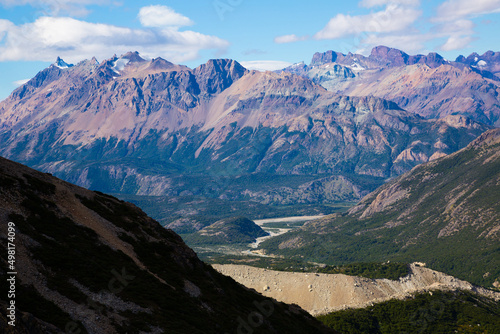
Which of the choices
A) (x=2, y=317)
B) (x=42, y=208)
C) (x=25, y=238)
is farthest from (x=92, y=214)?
(x=2, y=317)

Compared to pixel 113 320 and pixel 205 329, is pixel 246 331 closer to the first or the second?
pixel 205 329

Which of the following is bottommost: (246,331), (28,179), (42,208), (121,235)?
(246,331)

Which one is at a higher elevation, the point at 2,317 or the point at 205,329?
the point at 2,317

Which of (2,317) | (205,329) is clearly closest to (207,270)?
(205,329)

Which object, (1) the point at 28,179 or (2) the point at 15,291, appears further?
(1) the point at 28,179

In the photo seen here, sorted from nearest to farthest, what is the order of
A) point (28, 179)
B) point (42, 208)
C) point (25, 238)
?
point (25, 238) → point (42, 208) → point (28, 179)

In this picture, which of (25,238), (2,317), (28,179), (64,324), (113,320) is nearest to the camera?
(2,317)
